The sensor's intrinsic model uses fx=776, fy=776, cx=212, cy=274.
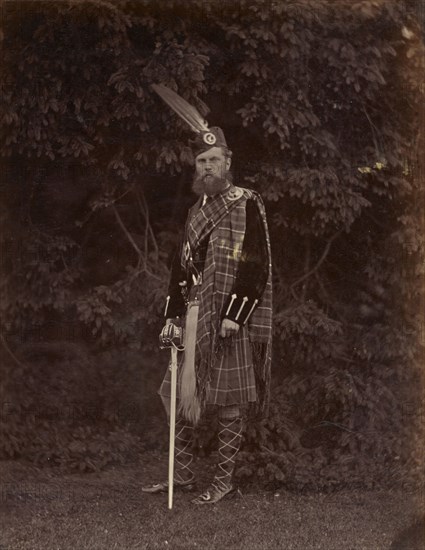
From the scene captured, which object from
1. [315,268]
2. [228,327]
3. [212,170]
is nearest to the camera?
[228,327]

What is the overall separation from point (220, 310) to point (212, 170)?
0.78 meters

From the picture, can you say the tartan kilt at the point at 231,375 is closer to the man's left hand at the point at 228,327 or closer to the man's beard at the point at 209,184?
the man's left hand at the point at 228,327

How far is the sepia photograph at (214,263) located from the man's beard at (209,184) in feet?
0.04

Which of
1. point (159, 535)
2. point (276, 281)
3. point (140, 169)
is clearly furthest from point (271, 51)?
point (159, 535)

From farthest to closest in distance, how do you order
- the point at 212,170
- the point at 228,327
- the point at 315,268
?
the point at 315,268 → the point at 212,170 → the point at 228,327

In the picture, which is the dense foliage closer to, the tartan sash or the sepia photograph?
the sepia photograph

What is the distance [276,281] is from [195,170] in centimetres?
77

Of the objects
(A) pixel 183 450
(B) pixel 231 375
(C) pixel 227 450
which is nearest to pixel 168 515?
(A) pixel 183 450

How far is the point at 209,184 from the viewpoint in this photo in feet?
14.1

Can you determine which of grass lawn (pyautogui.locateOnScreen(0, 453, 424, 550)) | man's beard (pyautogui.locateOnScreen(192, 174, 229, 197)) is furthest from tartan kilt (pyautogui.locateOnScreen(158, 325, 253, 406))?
man's beard (pyautogui.locateOnScreen(192, 174, 229, 197))

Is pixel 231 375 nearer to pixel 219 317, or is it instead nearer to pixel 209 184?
pixel 219 317

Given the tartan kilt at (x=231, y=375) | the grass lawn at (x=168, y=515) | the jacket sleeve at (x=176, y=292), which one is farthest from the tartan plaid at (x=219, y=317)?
the grass lawn at (x=168, y=515)

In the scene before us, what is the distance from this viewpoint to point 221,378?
4.22m

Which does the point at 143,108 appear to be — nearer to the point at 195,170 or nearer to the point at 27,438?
the point at 195,170
